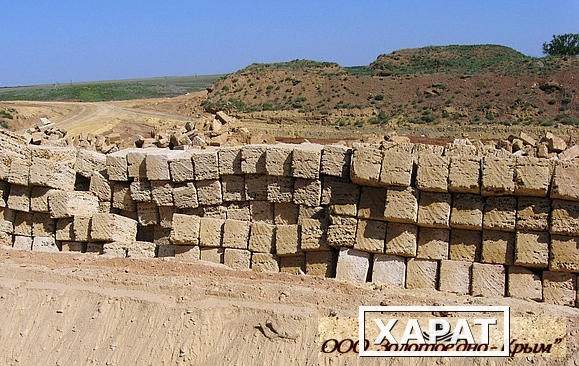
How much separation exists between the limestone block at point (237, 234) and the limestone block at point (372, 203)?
2095 mm

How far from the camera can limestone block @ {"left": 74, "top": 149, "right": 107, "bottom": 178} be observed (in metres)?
11.1

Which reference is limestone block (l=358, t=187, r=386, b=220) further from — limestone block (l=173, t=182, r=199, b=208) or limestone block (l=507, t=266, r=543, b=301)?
limestone block (l=173, t=182, r=199, b=208)

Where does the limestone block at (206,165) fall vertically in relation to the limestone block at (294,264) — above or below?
above

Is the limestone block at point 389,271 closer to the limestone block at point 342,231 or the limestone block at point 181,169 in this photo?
the limestone block at point 342,231

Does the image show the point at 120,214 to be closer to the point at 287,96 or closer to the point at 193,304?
the point at 193,304

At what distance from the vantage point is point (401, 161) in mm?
8336

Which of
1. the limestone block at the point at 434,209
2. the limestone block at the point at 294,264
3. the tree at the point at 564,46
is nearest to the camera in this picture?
the limestone block at the point at 434,209

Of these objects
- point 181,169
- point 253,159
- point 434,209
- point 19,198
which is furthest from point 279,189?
point 19,198

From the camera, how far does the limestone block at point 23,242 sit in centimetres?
1120

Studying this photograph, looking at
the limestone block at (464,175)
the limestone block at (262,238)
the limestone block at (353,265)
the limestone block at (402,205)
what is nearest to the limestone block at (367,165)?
the limestone block at (402,205)

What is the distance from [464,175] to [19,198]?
8.46m

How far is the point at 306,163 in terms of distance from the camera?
9.13m

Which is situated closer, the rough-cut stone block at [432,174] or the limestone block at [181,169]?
the rough-cut stone block at [432,174]

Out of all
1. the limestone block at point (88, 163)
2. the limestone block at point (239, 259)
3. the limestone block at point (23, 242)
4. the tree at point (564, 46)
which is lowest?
the limestone block at point (23, 242)
